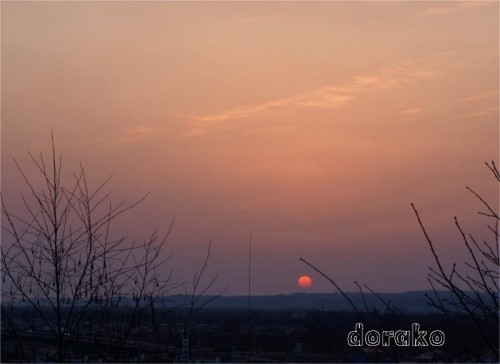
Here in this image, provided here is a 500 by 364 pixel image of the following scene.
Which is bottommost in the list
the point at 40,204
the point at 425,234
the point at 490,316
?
the point at 490,316

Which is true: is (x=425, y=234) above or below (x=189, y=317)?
above

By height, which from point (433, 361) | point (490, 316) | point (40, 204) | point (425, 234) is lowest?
point (433, 361)

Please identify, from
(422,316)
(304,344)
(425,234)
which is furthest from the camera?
(304,344)

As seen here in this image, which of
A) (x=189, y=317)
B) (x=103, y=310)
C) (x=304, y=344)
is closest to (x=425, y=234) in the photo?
(x=189, y=317)

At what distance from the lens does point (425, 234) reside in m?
3.89

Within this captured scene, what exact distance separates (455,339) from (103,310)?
115 inches

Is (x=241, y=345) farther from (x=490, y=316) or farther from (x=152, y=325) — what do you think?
(x=490, y=316)

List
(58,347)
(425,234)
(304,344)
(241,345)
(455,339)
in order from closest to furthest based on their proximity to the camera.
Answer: (425,234) < (455,339) < (58,347) < (241,345) < (304,344)

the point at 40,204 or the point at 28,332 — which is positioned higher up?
the point at 40,204

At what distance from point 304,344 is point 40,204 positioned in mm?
5442

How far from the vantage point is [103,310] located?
5809 millimetres

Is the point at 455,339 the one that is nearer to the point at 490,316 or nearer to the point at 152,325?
the point at 490,316

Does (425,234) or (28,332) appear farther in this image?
(28,332)

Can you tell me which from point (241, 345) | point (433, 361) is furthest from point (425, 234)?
point (241, 345)
